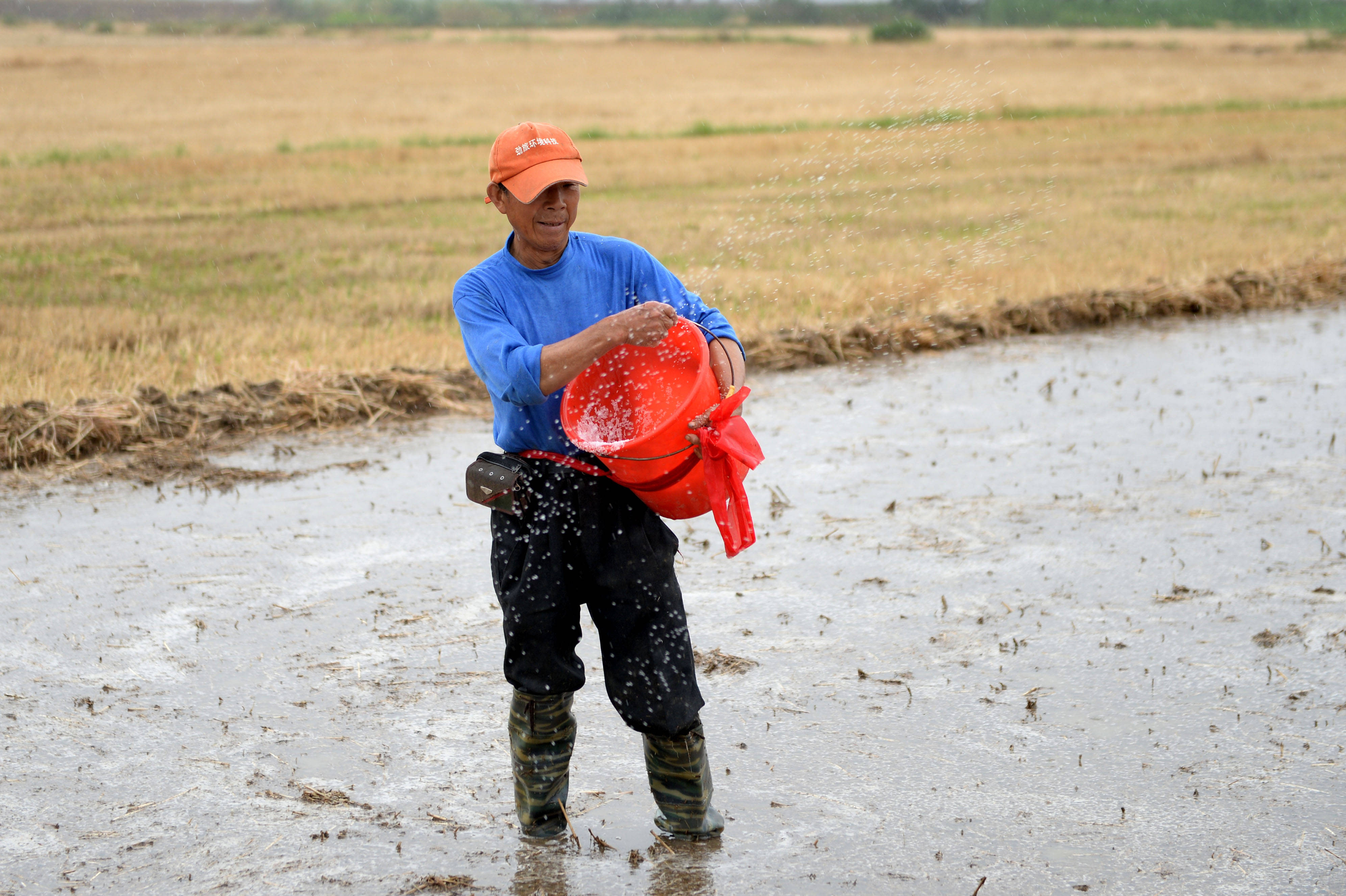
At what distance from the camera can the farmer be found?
306cm

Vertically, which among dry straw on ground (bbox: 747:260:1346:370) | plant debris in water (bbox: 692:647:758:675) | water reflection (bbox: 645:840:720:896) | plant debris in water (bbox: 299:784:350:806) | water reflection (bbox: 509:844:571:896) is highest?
dry straw on ground (bbox: 747:260:1346:370)

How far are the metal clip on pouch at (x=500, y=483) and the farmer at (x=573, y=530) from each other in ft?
0.10

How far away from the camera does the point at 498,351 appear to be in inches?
115

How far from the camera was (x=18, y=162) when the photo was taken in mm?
20375

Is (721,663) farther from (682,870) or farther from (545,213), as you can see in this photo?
(545,213)

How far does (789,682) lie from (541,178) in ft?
6.23

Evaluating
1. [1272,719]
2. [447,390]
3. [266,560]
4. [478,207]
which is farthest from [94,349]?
[478,207]

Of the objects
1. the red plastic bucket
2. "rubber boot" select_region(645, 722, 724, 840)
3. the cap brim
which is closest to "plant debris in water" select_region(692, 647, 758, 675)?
"rubber boot" select_region(645, 722, 724, 840)

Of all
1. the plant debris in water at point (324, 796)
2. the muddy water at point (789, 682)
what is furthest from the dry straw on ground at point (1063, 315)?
the plant debris in water at point (324, 796)

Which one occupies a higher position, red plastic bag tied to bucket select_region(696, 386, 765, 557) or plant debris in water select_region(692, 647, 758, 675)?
red plastic bag tied to bucket select_region(696, 386, 765, 557)

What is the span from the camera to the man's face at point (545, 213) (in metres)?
3.01

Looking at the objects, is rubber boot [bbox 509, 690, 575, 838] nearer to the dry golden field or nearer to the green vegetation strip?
the dry golden field

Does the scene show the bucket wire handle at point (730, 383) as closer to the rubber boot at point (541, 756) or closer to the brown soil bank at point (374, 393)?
the rubber boot at point (541, 756)

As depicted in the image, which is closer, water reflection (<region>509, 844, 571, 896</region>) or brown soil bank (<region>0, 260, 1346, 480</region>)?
water reflection (<region>509, 844, 571, 896</region>)
